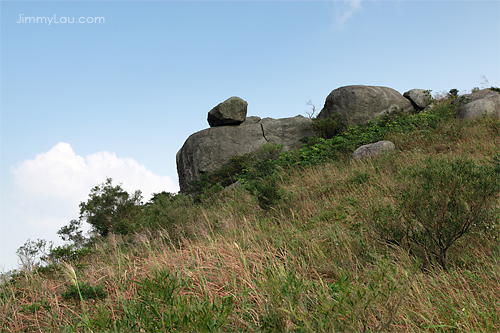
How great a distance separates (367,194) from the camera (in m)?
7.13

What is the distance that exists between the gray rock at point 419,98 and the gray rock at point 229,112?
8831 mm

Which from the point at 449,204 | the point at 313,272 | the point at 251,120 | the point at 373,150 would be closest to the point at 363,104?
the point at 373,150

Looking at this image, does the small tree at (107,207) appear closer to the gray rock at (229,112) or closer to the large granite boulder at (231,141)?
the large granite boulder at (231,141)

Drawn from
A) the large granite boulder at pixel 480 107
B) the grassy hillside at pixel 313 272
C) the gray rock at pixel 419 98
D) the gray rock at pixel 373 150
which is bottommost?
the grassy hillside at pixel 313 272

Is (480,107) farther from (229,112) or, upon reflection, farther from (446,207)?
(446,207)

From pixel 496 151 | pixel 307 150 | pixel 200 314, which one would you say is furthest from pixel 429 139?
pixel 200 314

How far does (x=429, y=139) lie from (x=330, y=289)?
31.5 ft

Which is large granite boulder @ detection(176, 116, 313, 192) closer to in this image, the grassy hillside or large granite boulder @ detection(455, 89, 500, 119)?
large granite boulder @ detection(455, 89, 500, 119)

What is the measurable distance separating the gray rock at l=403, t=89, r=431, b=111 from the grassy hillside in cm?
893

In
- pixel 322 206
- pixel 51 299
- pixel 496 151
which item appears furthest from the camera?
pixel 496 151

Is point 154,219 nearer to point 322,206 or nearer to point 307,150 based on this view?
point 322,206

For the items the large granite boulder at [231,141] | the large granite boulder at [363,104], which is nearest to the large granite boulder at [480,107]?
the large granite boulder at [363,104]

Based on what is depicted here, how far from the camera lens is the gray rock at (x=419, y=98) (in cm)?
1620

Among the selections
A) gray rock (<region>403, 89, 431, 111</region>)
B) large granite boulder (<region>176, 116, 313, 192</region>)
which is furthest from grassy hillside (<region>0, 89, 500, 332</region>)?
gray rock (<region>403, 89, 431, 111</region>)
